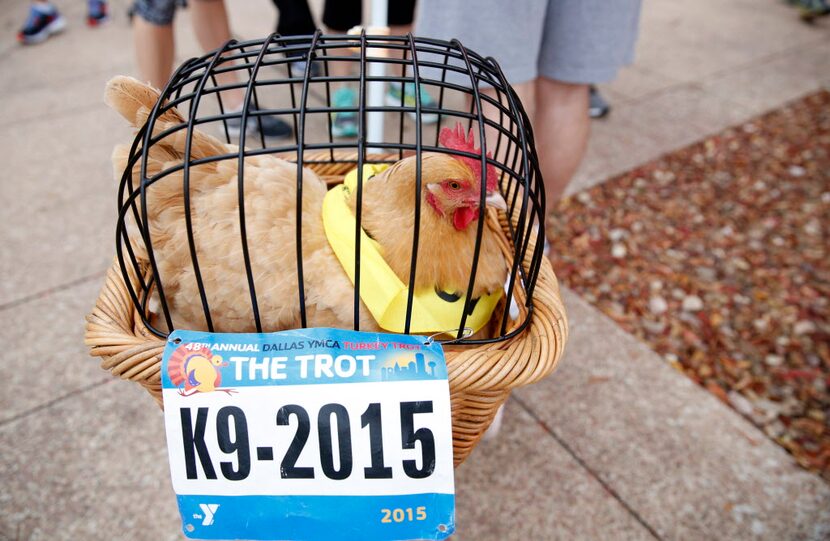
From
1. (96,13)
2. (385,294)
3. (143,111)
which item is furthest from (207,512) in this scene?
(96,13)

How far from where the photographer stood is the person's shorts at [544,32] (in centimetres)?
189

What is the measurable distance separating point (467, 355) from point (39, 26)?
5.31 m

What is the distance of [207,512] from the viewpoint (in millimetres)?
1057

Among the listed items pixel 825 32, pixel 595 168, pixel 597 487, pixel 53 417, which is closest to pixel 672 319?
pixel 597 487

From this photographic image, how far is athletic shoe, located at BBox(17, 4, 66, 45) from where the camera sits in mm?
4551

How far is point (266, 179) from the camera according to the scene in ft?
4.75

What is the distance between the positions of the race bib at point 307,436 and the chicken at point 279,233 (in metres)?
Result: 0.27

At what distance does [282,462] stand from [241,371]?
0.19 metres

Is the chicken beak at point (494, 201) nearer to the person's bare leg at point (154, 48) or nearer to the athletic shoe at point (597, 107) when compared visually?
the person's bare leg at point (154, 48)

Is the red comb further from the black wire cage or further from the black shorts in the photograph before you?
the black shorts

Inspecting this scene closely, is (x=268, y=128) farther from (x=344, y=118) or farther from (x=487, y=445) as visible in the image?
(x=487, y=445)

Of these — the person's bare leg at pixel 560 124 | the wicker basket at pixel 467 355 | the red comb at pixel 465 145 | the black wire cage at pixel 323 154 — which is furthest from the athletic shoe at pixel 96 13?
the red comb at pixel 465 145

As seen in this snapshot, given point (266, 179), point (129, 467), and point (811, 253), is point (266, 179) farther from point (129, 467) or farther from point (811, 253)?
point (811, 253)

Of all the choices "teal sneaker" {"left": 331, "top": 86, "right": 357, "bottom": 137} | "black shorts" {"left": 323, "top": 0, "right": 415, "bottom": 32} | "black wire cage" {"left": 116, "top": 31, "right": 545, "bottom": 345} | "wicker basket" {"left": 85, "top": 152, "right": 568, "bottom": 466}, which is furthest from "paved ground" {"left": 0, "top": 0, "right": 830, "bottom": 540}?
"black shorts" {"left": 323, "top": 0, "right": 415, "bottom": 32}
